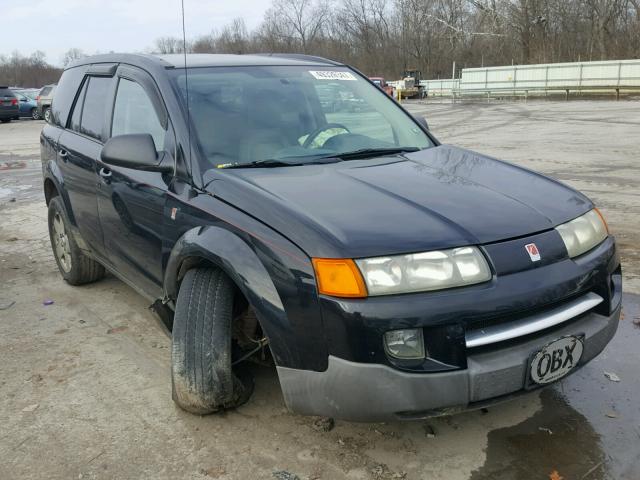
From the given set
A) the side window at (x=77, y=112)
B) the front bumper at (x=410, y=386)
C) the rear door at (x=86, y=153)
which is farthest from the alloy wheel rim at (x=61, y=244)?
the front bumper at (x=410, y=386)

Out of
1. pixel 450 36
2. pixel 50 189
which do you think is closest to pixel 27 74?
pixel 450 36

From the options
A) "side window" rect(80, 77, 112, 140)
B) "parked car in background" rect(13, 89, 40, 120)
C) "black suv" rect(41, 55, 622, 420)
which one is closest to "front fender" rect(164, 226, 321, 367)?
"black suv" rect(41, 55, 622, 420)

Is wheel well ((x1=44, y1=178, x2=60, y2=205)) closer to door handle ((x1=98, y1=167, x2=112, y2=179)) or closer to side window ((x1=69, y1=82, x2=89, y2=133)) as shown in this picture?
side window ((x1=69, y1=82, x2=89, y2=133))

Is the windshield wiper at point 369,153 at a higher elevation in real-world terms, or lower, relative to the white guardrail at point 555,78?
lower

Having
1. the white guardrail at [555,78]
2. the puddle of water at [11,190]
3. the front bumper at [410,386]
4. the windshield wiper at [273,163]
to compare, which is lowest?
the puddle of water at [11,190]

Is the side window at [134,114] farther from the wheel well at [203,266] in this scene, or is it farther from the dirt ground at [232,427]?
the dirt ground at [232,427]

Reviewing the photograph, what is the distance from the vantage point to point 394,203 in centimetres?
251

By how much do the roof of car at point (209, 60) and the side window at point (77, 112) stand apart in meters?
0.28

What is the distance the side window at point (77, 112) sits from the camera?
441 cm

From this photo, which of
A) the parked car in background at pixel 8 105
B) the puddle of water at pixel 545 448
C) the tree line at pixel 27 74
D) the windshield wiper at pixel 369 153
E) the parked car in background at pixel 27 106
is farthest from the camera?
the tree line at pixel 27 74

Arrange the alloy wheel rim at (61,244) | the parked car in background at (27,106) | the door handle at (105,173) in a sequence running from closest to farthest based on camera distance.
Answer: the door handle at (105,173) → the alloy wheel rim at (61,244) → the parked car in background at (27,106)

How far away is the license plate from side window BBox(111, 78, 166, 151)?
A: 2112mm

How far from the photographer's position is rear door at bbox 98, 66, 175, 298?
3.17 metres

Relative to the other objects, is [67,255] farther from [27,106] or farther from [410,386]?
[27,106]
